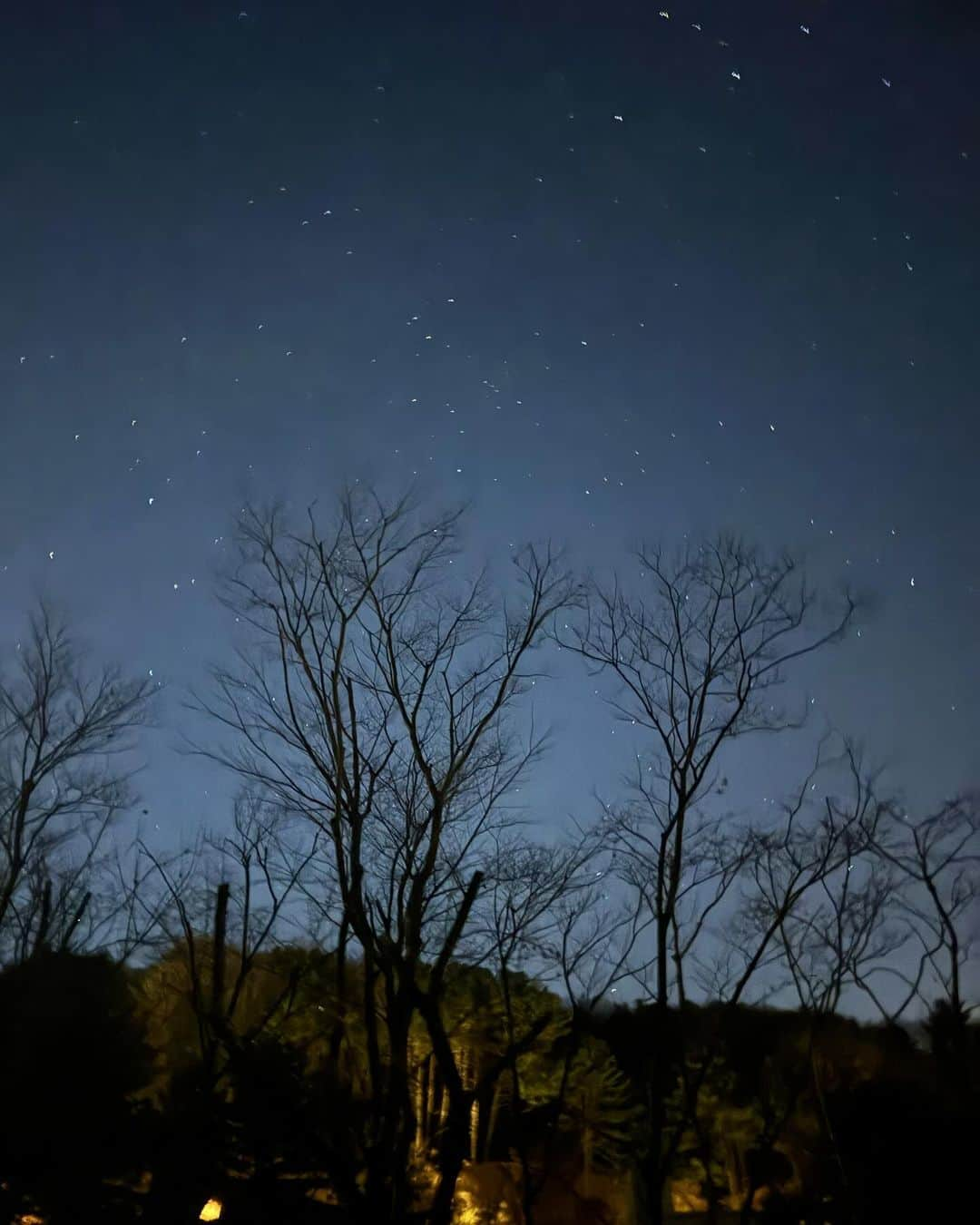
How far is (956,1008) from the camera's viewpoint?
17.8 m

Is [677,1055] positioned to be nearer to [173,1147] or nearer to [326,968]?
[173,1147]

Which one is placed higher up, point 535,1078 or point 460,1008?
point 460,1008

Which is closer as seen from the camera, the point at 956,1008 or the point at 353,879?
the point at 353,879

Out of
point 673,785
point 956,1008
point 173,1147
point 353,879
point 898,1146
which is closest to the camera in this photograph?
point 353,879

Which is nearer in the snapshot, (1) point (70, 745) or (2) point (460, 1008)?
(1) point (70, 745)

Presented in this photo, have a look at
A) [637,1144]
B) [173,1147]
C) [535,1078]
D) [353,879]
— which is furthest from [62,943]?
[637,1144]

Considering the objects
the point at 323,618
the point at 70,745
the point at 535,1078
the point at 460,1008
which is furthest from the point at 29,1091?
the point at 535,1078

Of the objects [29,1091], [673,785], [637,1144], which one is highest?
[673,785]

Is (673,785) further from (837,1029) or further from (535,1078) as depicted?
(837,1029)

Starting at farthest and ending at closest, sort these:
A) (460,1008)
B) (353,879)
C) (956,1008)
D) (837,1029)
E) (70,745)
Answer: (837,1029), (460,1008), (956,1008), (70,745), (353,879)

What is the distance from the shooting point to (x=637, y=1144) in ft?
76.3

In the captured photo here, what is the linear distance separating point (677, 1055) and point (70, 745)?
414 inches

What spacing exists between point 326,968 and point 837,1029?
1444cm

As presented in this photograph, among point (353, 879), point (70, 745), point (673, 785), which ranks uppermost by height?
point (70, 745)
